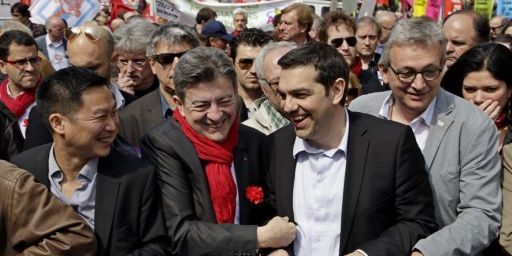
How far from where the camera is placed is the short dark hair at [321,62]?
3.19m

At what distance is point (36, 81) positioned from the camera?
17.6ft

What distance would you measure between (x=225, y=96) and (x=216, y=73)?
0.12m

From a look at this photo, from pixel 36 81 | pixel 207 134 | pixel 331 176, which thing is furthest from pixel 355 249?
pixel 36 81

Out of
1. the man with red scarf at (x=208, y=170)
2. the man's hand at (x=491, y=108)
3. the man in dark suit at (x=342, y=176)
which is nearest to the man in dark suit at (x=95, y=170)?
the man with red scarf at (x=208, y=170)

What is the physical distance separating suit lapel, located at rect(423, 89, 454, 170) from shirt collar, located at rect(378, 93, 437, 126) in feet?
0.07

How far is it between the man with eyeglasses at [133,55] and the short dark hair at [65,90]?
1671mm

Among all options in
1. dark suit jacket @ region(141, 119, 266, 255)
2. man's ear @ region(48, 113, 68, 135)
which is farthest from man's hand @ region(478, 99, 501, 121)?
man's ear @ region(48, 113, 68, 135)

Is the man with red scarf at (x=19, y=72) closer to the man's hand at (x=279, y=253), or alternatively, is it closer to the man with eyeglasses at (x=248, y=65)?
the man with eyeglasses at (x=248, y=65)

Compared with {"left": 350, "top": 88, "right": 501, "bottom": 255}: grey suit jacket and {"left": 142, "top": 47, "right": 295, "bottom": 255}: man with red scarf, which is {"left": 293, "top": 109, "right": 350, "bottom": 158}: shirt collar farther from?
{"left": 350, "top": 88, "right": 501, "bottom": 255}: grey suit jacket

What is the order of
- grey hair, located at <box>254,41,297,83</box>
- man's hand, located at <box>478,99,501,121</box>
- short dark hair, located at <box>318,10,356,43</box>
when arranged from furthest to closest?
short dark hair, located at <box>318,10,356,43</box>
grey hair, located at <box>254,41,297,83</box>
man's hand, located at <box>478,99,501,121</box>

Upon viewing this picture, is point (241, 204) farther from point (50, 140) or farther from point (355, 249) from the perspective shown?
point (50, 140)

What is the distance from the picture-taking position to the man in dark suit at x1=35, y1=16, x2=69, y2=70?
1048cm

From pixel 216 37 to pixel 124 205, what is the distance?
549cm

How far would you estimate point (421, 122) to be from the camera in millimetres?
3676
